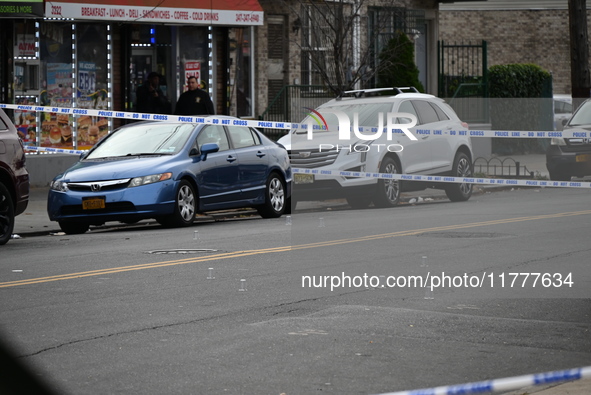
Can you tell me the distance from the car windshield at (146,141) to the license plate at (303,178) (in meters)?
6.96

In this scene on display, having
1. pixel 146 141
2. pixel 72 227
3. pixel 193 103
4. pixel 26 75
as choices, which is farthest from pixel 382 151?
pixel 26 75

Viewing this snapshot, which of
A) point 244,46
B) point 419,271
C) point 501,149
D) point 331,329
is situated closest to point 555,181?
point 501,149

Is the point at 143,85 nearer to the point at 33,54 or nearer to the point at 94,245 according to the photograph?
the point at 33,54

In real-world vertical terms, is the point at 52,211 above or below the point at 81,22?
below

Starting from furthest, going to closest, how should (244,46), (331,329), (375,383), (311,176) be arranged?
(244,46), (311,176), (331,329), (375,383)

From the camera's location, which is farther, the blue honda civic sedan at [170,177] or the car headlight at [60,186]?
the car headlight at [60,186]

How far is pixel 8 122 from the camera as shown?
514 inches

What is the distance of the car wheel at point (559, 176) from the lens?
718 centimetres

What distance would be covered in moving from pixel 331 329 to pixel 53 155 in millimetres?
15805

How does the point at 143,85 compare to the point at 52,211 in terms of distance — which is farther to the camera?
the point at 143,85

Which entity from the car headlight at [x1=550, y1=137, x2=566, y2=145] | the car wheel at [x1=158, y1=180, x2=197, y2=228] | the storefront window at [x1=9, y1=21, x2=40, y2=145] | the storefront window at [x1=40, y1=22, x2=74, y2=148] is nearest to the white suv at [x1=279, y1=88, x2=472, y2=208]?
the car headlight at [x1=550, y1=137, x2=566, y2=145]

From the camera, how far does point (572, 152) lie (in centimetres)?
727

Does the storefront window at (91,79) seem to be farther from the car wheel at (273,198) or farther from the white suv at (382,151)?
the white suv at (382,151)

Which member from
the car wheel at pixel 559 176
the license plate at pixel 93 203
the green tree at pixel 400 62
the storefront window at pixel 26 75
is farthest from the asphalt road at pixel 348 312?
the green tree at pixel 400 62
